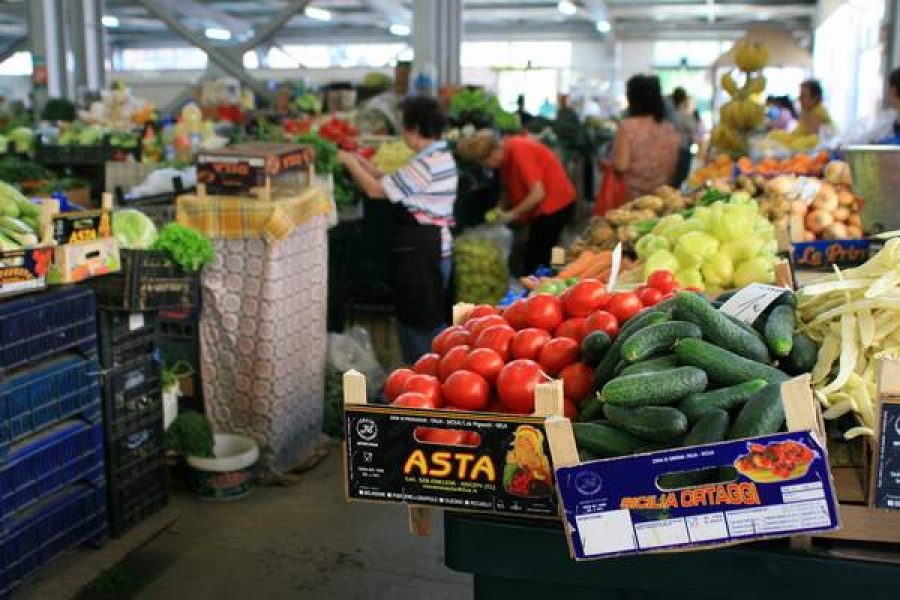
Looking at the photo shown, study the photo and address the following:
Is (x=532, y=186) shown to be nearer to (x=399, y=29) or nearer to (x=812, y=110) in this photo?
(x=812, y=110)

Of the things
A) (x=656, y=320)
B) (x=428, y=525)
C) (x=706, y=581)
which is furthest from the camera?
(x=656, y=320)

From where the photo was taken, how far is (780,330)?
1.86 meters

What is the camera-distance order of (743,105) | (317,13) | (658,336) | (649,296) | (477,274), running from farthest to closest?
(317,13) → (743,105) → (477,274) → (649,296) → (658,336)

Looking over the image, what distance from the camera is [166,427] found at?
14.3 feet

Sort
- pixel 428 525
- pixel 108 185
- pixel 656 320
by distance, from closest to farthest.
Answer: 1. pixel 428 525
2. pixel 656 320
3. pixel 108 185

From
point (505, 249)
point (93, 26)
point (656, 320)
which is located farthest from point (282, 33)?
point (656, 320)

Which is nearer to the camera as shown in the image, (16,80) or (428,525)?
(428,525)

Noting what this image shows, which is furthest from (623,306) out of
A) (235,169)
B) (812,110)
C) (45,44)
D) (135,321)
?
(45,44)

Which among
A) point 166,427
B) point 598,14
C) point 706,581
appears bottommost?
point 166,427

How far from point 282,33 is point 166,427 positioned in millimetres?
25023

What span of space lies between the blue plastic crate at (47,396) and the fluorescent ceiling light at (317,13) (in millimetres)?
21198

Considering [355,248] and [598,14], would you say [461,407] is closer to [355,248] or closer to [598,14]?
[355,248]

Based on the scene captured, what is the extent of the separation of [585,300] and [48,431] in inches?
84.9

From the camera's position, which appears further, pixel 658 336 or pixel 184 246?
pixel 184 246
